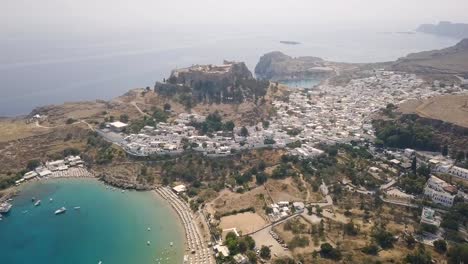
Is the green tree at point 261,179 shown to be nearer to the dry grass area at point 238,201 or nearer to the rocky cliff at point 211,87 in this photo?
the dry grass area at point 238,201

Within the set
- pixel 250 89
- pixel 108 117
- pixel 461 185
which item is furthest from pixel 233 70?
pixel 461 185

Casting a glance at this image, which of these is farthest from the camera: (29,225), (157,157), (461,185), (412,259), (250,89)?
(250,89)

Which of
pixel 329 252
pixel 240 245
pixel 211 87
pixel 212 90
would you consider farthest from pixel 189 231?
pixel 211 87

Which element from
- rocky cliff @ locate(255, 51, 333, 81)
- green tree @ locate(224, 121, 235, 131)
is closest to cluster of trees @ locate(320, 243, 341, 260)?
green tree @ locate(224, 121, 235, 131)

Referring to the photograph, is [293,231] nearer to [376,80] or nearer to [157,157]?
[157,157]

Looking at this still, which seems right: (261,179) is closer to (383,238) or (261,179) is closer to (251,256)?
(251,256)

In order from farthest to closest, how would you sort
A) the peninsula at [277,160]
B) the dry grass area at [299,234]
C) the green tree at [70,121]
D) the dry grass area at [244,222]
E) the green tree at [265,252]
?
the green tree at [70,121]
the dry grass area at [244,222]
the peninsula at [277,160]
the dry grass area at [299,234]
the green tree at [265,252]

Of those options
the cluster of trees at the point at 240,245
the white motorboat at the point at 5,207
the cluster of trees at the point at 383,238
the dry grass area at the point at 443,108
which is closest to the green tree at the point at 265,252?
the cluster of trees at the point at 240,245
